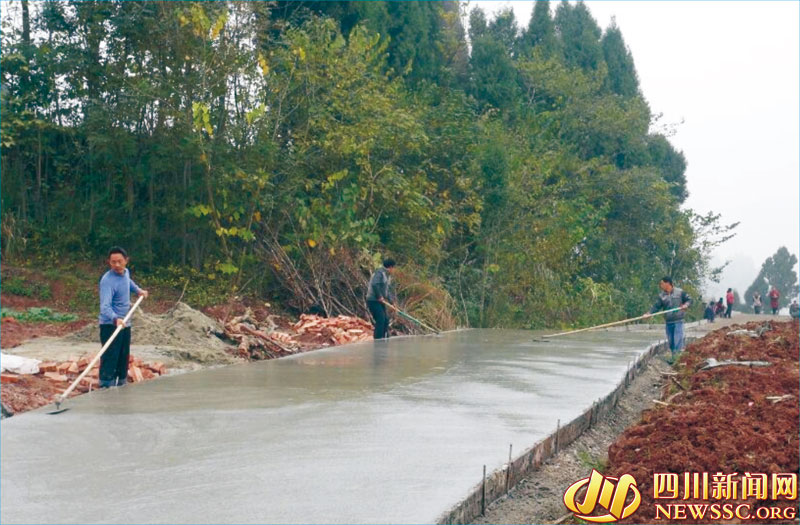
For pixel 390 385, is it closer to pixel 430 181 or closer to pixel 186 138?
→ pixel 186 138

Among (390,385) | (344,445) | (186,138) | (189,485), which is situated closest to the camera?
(189,485)

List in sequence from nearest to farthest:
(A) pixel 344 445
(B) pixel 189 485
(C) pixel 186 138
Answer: (B) pixel 189 485
(A) pixel 344 445
(C) pixel 186 138

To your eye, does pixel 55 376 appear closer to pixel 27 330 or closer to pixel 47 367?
pixel 47 367

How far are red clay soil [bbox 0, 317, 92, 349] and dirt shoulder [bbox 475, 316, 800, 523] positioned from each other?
8.86m

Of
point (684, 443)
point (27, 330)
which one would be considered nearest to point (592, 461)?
point (684, 443)

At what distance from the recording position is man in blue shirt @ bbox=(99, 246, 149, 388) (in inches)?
404

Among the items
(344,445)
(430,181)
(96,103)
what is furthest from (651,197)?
(344,445)

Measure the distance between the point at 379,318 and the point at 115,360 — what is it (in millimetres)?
7223

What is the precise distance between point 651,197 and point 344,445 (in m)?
31.3

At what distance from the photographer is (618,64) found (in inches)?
1853

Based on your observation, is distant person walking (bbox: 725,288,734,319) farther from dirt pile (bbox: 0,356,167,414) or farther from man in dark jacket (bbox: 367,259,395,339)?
dirt pile (bbox: 0,356,167,414)

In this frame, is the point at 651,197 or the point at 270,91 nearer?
the point at 270,91

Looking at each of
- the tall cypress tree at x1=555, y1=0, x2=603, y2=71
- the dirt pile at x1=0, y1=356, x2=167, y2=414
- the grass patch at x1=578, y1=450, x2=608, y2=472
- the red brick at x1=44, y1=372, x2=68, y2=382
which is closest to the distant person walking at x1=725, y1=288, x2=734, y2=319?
the tall cypress tree at x1=555, y1=0, x2=603, y2=71

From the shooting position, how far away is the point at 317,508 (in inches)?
219
